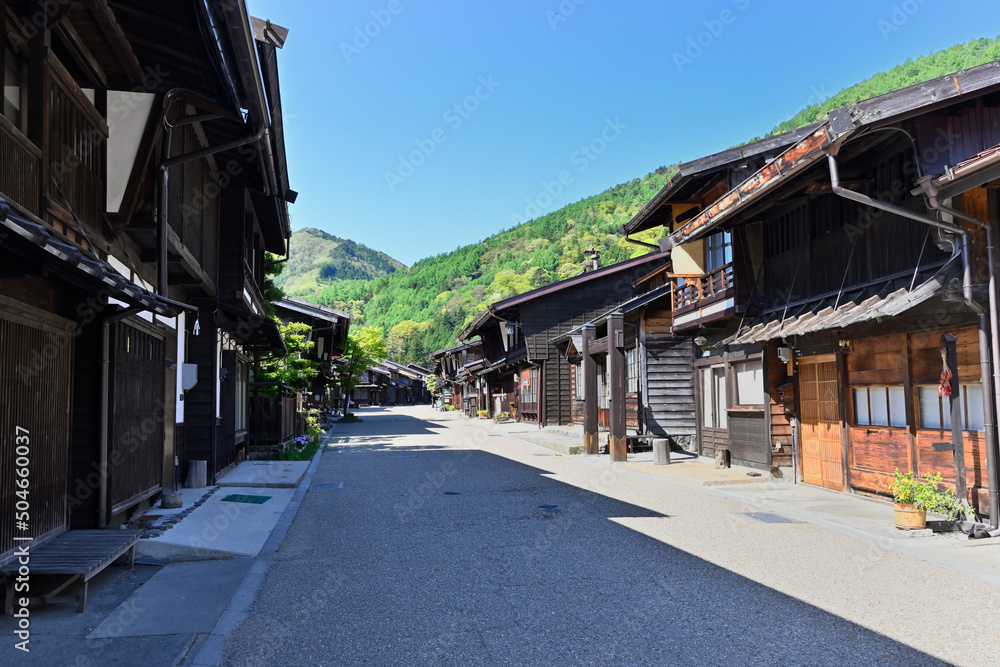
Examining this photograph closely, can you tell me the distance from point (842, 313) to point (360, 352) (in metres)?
37.7

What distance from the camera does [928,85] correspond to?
348 inches

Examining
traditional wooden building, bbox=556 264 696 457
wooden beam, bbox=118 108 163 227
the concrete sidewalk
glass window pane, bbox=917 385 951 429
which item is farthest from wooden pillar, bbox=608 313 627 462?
wooden beam, bbox=118 108 163 227

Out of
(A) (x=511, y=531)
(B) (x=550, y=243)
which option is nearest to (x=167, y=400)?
(A) (x=511, y=531)

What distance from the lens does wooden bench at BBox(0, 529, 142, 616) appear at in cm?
568

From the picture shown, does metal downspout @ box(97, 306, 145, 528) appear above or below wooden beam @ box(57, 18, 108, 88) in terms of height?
below

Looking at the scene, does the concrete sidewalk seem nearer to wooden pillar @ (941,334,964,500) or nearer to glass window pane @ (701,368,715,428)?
wooden pillar @ (941,334,964,500)

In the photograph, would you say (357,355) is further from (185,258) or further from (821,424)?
(185,258)

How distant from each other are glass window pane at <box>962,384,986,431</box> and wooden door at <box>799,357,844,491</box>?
3006 mm

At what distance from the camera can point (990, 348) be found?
28.9 feet

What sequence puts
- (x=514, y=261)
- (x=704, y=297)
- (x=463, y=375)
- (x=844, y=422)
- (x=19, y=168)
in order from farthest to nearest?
(x=514, y=261), (x=463, y=375), (x=704, y=297), (x=844, y=422), (x=19, y=168)

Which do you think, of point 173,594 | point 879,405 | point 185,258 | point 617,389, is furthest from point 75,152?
point 617,389

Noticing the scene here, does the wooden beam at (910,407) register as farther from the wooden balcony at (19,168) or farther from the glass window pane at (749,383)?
the wooden balcony at (19,168)

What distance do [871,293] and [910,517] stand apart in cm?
351

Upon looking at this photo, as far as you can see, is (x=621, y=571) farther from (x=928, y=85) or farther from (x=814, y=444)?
(x=814, y=444)
